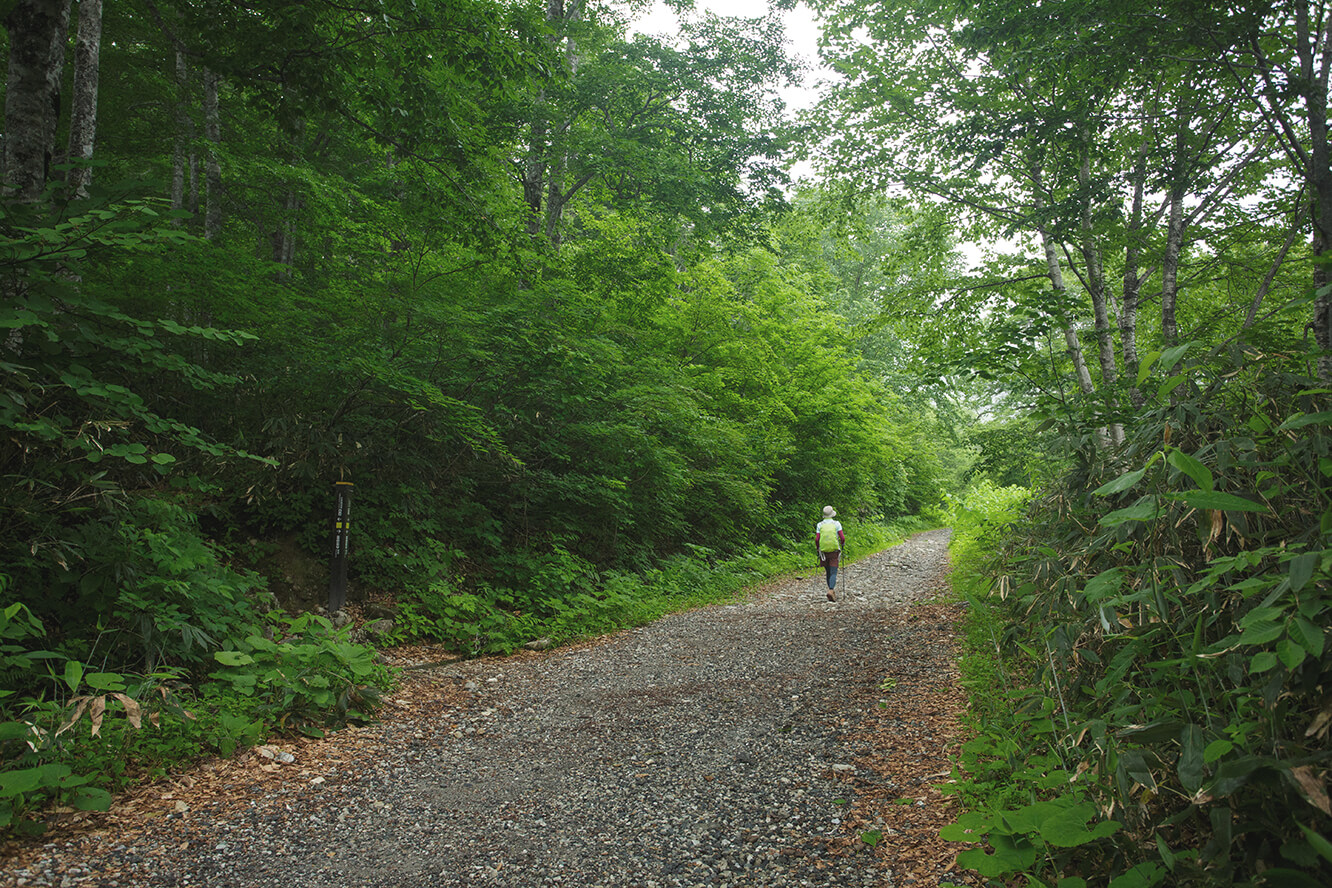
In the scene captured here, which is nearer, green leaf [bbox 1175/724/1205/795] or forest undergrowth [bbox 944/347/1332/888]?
forest undergrowth [bbox 944/347/1332/888]

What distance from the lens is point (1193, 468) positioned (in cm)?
153

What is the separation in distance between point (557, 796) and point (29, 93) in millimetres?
5716

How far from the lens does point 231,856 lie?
2863 mm

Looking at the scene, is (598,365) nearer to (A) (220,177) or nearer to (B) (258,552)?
(B) (258,552)

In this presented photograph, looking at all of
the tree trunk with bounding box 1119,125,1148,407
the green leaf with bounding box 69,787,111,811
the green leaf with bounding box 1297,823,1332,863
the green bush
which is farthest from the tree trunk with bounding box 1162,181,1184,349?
the green leaf with bounding box 69,787,111,811

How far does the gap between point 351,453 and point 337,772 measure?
4.21 metres

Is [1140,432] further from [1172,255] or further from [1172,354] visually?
[1172,255]

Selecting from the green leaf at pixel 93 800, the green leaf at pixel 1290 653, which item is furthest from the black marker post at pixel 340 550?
the green leaf at pixel 1290 653

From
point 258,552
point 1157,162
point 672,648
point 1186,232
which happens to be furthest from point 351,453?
point 1186,232

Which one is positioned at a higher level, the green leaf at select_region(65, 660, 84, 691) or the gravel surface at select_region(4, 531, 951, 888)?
the green leaf at select_region(65, 660, 84, 691)

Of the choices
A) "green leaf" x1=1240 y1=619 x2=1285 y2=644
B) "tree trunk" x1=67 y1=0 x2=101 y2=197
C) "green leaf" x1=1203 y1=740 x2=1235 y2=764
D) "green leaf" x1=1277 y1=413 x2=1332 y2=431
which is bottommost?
"green leaf" x1=1203 y1=740 x2=1235 y2=764

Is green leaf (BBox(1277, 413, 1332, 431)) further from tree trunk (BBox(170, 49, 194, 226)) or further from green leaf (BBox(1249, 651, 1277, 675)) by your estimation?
tree trunk (BBox(170, 49, 194, 226))

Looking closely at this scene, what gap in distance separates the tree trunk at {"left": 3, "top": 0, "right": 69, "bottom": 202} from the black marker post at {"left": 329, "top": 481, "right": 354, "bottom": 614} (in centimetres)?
321

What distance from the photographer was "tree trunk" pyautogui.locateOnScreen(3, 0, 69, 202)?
4.26 metres
